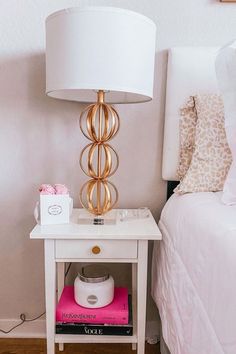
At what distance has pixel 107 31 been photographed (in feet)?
3.19

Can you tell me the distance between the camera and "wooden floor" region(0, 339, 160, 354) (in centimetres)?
138

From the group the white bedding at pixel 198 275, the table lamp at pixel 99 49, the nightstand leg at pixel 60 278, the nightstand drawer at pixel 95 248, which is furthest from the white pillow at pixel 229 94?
the nightstand leg at pixel 60 278

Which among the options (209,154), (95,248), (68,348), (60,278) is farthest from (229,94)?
(68,348)

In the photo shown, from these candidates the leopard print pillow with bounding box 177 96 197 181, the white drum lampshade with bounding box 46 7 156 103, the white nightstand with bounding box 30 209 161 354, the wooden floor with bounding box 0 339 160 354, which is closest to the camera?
the white drum lampshade with bounding box 46 7 156 103

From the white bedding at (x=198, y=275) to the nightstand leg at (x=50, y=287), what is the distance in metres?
0.39

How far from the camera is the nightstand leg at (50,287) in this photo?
1087 mm

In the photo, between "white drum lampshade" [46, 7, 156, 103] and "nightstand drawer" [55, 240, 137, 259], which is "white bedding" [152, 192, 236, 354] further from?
"white drum lampshade" [46, 7, 156, 103]

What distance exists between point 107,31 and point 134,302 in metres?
1.01

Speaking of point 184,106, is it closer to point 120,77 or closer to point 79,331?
point 120,77

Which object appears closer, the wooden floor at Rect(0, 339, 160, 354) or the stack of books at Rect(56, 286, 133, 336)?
the stack of books at Rect(56, 286, 133, 336)

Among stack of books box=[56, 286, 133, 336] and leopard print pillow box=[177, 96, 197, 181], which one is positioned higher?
leopard print pillow box=[177, 96, 197, 181]

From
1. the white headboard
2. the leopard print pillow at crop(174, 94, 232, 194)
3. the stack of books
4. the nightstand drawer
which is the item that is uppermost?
the white headboard

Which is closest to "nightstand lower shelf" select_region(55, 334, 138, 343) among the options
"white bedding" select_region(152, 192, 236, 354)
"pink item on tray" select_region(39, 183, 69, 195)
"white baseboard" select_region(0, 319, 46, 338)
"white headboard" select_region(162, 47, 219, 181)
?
"white bedding" select_region(152, 192, 236, 354)

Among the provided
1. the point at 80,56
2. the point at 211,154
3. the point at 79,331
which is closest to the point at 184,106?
the point at 211,154
